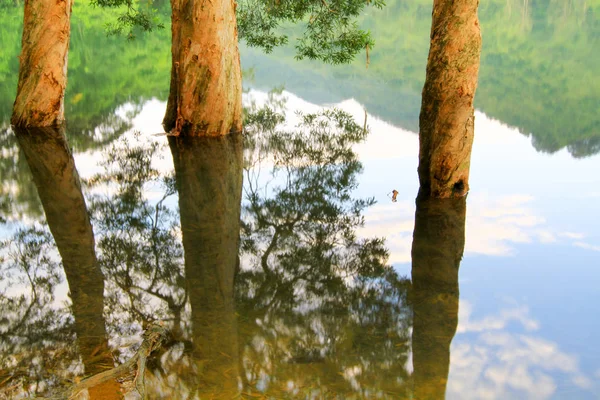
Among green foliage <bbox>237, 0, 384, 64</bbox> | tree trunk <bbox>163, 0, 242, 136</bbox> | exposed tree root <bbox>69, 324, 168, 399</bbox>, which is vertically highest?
green foliage <bbox>237, 0, 384, 64</bbox>

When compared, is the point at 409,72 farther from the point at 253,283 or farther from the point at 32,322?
the point at 32,322

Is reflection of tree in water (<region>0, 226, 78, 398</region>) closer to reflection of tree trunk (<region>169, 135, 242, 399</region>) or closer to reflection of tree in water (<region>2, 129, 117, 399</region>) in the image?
reflection of tree in water (<region>2, 129, 117, 399</region>)

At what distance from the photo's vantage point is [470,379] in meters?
3.94

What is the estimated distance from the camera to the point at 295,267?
18.9 ft

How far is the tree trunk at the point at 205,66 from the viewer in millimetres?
10969

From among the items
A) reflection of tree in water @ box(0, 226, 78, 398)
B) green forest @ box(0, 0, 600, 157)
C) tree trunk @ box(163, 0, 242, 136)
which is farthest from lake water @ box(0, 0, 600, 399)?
→ green forest @ box(0, 0, 600, 157)

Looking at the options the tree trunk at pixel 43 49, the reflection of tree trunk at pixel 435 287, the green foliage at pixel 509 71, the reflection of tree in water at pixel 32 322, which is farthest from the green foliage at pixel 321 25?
the reflection of tree in water at pixel 32 322

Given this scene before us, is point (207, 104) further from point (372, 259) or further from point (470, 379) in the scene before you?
point (470, 379)

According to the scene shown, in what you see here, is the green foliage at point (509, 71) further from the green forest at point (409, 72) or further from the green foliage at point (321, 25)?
the green foliage at point (321, 25)

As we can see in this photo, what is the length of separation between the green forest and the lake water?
2944mm

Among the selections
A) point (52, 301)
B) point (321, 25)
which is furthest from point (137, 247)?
point (321, 25)

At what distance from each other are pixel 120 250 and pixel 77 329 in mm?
1748

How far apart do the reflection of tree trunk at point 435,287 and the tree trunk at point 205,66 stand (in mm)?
5074

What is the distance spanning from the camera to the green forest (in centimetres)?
1598
